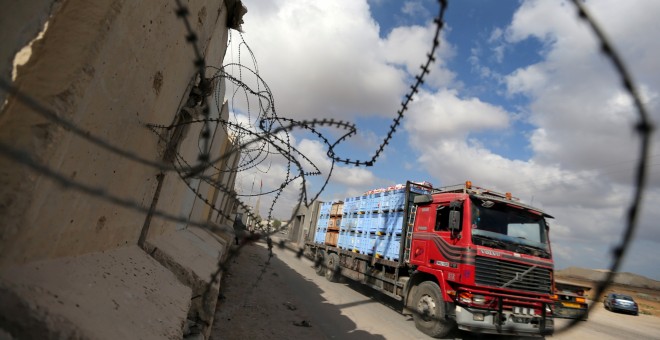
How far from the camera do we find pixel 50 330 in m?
1.66

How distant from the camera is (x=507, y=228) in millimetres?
8016

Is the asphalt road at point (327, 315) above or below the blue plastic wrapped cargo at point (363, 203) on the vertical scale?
below

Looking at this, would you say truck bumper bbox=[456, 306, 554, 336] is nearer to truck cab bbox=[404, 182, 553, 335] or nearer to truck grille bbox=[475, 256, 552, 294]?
truck cab bbox=[404, 182, 553, 335]

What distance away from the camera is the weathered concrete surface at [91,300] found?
1.64 m

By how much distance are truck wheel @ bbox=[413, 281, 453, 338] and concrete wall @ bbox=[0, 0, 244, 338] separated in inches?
228

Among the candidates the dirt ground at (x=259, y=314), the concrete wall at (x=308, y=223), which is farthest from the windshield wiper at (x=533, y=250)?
the concrete wall at (x=308, y=223)

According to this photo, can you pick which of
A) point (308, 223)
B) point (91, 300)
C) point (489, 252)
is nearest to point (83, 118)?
point (91, 300)

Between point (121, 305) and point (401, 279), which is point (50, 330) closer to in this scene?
point (121, 305)

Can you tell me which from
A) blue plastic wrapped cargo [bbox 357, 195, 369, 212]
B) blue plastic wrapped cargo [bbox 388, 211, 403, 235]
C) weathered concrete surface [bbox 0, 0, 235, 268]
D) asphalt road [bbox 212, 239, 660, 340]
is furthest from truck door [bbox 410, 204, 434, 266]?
weathered concrete surface [bbox 0, 0, 235, 268]

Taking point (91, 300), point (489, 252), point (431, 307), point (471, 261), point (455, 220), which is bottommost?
point (431, 307)

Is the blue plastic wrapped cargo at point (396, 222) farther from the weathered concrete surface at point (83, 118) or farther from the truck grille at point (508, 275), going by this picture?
the weathered concrete surface at point (83, 118)

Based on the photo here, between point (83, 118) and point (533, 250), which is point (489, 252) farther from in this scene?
point (83, 118)

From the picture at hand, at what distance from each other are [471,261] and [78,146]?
279 inches

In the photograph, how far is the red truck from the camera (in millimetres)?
7348
